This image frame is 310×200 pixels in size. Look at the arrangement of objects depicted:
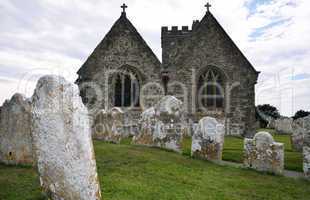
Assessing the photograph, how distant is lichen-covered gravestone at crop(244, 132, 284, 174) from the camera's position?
941 centimetres

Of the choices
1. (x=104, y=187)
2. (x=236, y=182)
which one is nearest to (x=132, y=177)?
(x=104, y=187)

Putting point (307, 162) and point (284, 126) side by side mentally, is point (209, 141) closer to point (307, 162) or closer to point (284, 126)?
point (307, 162)

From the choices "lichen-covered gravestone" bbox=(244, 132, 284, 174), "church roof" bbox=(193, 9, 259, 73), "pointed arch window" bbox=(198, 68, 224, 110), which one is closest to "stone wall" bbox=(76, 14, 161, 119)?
"pointed arch window" bbox=(198, 68, 224, 110)

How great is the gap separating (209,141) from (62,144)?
285 inches

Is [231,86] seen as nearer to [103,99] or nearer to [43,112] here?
[103,99]

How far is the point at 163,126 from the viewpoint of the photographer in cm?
1248

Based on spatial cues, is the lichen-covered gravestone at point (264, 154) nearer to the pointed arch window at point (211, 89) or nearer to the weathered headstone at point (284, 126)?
the pointed arch window at point (211, 89)

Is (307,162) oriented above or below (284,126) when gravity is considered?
below

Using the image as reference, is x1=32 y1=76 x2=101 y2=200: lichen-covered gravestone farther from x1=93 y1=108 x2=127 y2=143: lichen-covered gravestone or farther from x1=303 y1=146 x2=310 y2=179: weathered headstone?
x1=93 y1=108 x2=127 y2=143: lichen-covered gravestone

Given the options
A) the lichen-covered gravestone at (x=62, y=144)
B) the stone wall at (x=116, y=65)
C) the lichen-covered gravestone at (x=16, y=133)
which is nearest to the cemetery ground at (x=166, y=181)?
the lichen-covered gravestone at (x=16, y=133)

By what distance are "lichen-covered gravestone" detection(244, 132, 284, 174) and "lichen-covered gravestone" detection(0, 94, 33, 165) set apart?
614cm

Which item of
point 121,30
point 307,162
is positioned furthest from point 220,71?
point 307,162

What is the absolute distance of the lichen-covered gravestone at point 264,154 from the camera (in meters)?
9.41

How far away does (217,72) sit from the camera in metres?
21.5
